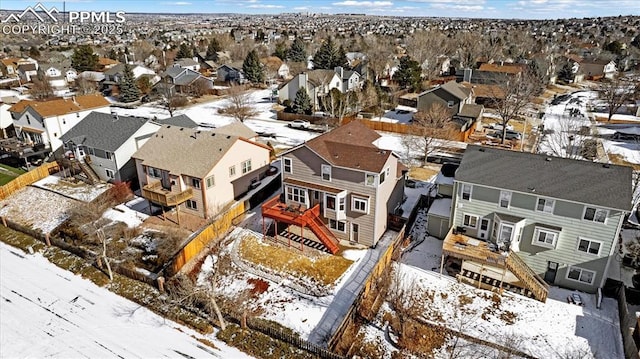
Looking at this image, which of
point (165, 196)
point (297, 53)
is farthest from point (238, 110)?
point (297, 53)

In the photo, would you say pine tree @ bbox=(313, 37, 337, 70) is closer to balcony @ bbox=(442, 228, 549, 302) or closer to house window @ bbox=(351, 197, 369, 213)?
house window @ bbox=(351, 197, 369, 213)

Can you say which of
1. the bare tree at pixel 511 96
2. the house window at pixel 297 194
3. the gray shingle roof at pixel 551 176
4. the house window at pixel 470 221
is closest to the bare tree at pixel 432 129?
the bare tree at pixel 511 96

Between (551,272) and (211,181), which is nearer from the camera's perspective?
(551,272)

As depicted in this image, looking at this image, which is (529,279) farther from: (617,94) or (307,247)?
(617,94)

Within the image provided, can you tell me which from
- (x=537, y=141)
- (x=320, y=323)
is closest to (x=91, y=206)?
(x=320, y=323)

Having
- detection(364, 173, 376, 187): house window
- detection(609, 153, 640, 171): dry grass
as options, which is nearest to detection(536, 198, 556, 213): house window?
detection(364, 173, 376, 187): house window
